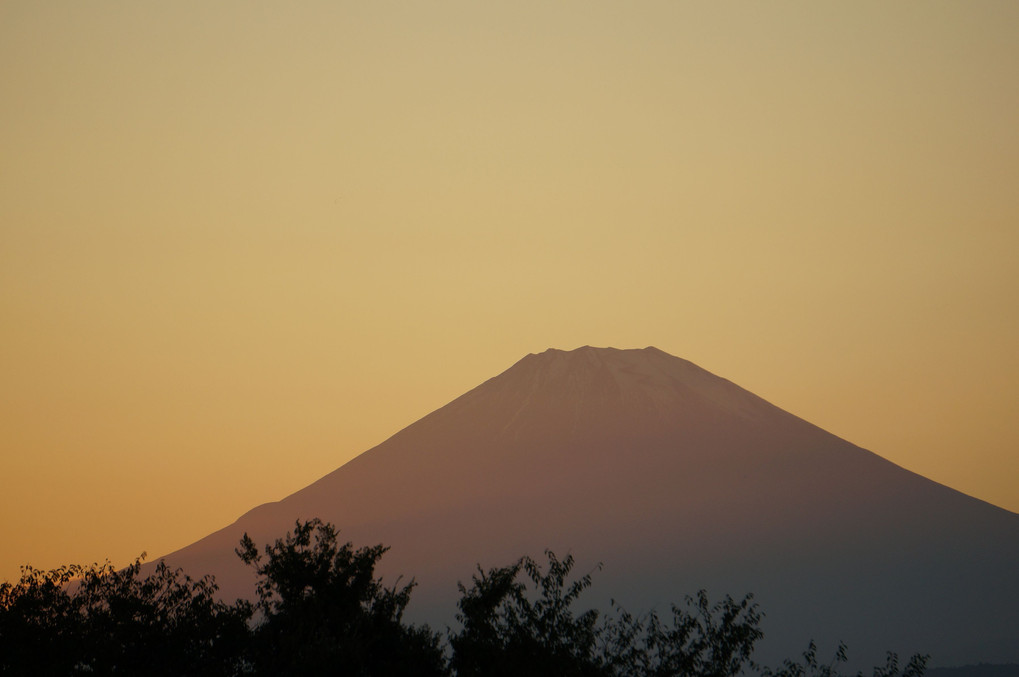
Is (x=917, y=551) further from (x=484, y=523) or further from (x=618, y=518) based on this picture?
(x=484, y=523)

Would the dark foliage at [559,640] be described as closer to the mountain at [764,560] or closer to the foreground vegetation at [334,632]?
the foreground vegetation at [334,632]

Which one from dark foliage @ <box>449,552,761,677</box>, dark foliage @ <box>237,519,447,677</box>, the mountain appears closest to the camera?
dark foliage @ <box>449,552,761,677</box>

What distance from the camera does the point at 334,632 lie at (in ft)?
103

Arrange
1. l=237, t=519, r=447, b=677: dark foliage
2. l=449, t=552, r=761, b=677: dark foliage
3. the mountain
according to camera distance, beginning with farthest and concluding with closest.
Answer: the mountain < l=237, t=519, r=447, b=677: dark foliage < l=449, t=552, r=761, b=677: dark foliage

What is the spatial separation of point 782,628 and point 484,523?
47.4 metres

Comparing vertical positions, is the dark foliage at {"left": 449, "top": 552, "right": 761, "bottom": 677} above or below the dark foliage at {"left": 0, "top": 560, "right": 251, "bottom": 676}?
below

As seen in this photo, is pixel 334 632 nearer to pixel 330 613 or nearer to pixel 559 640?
pixel 330 613

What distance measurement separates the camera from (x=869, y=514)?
652ft

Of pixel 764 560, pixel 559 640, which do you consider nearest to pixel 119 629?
pixel 559 640

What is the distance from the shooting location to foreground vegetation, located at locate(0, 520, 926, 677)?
2855cm

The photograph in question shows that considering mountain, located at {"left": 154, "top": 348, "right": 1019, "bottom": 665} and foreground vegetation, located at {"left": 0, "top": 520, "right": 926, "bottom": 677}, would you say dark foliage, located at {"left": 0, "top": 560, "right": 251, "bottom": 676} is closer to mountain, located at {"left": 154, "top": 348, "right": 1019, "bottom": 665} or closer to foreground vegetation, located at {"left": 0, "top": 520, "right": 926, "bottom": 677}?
foreground vegetation, located at {"left": 0, "top": 520, "right": 926, "bottom": 677}

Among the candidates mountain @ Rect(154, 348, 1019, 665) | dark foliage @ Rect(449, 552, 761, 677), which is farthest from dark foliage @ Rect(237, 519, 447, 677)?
mountain @ Rect(154, 348, 1019, 665)

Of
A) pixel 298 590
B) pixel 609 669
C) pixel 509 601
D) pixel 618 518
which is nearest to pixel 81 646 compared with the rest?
pixel 298 590

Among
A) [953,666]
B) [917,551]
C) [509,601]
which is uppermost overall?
[509,601]
